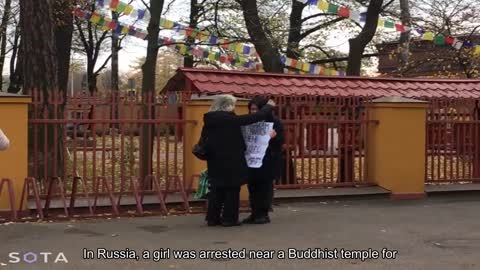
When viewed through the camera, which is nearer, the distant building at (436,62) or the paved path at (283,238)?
the paved path at (283,238)

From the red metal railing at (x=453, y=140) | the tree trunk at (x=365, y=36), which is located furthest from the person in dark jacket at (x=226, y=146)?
the tree trunk at (x=365, y=36)

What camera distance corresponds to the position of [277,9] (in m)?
21.8

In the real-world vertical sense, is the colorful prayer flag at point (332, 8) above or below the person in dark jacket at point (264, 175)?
above

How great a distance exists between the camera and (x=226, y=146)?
784cm

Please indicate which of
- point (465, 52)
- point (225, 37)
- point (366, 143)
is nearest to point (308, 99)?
point (366, 143)

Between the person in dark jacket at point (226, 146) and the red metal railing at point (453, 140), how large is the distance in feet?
15.4

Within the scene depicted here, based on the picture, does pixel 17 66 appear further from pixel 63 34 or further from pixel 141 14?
pixel 141 14

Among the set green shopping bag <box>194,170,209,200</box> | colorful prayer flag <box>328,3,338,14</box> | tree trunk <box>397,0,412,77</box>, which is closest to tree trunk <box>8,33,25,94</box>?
green shopping bag <box>194,170,209,200</box>

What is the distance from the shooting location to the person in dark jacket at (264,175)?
27.1 ft

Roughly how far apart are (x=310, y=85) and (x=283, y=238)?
181 inches

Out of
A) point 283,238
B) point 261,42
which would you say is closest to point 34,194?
point 283,238

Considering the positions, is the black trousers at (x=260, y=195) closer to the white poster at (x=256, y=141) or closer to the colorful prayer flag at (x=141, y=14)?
the white poster at (x=256, y=141)

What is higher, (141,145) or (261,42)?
(261,42)

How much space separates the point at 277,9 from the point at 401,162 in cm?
1194
